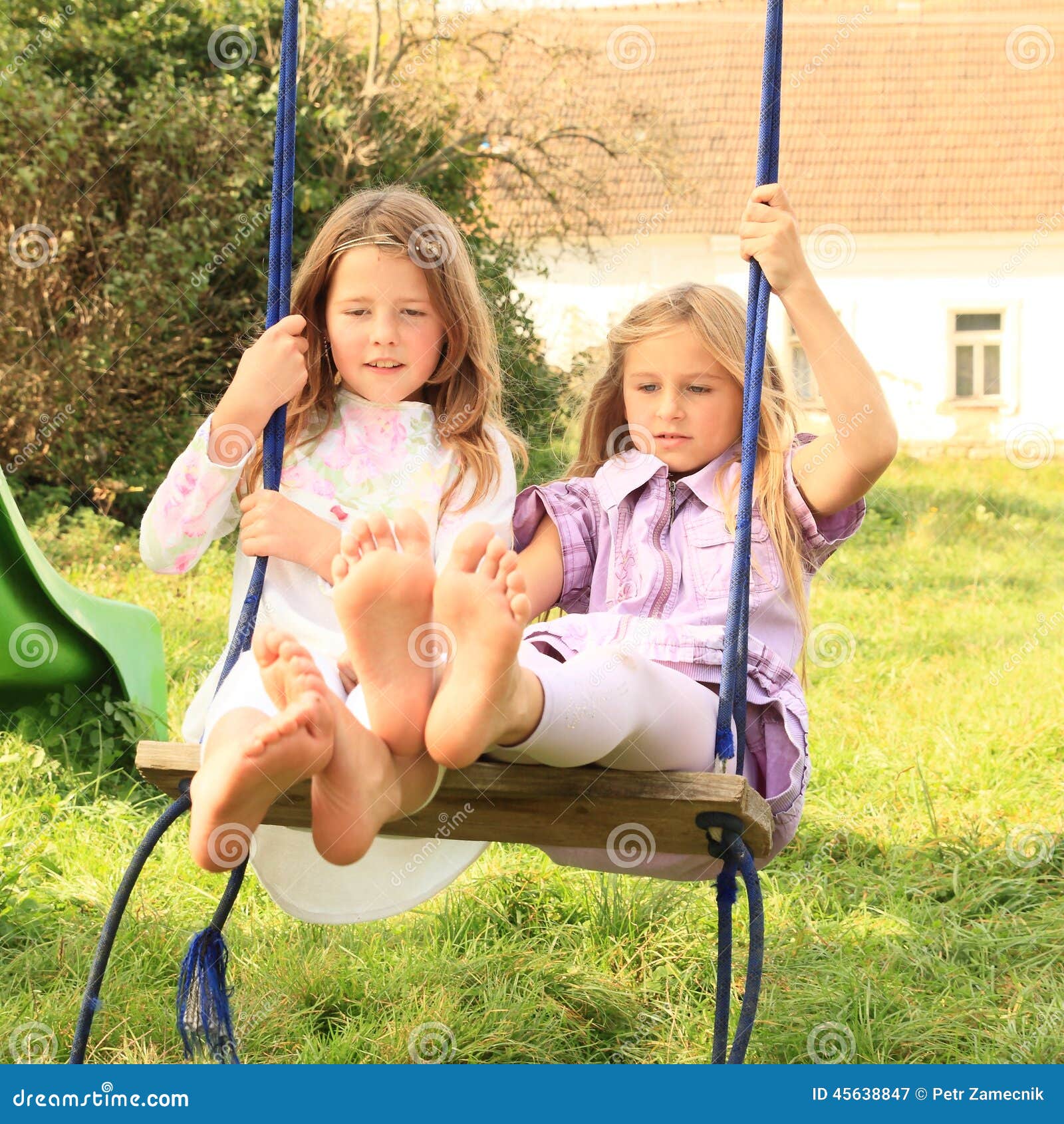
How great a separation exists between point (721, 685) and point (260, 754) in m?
0.59

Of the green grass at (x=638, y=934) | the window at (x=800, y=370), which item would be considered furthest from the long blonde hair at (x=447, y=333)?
the window at (x=800, y=370)

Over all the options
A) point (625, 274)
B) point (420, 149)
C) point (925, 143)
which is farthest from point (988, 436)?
point (420, 149)

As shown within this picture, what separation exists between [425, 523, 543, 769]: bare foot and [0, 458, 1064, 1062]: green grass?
967mm

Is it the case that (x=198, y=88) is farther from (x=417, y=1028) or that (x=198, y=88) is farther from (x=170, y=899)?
(x=417, y=1028)

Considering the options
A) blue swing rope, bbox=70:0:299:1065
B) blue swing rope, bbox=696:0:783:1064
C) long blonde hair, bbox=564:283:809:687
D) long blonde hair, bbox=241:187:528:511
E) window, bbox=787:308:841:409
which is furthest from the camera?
window, bbox=787:308:841:409

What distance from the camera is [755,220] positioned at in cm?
193

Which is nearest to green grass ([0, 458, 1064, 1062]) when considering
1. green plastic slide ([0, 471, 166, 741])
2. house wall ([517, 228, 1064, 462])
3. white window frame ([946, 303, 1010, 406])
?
green plastic slide ([0, 471, 166, 741])

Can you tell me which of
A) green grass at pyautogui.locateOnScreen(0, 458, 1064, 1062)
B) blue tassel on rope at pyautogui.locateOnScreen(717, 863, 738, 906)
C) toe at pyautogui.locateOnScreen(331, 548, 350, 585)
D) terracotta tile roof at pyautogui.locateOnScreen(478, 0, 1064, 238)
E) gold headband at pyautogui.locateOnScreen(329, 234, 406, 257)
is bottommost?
green grass at pyautogui.locateOnScreen(0, 458, 1064, 1062)

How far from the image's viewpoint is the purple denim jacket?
1999 mm

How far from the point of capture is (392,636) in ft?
5.30

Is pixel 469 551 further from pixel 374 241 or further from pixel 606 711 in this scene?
pixel 374 241

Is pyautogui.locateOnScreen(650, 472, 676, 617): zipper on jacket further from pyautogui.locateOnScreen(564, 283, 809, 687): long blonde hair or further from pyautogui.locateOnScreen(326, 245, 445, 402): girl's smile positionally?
pyautogui.locateOnScreen(326, 245, 445, 402): girl's smile

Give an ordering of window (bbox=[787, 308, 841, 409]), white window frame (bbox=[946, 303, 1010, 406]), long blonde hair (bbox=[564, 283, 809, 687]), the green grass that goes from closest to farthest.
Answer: long blonde hair (bbox=[564, 283, 809, 687]) < the green grass < window (bbox=[787, 308, 841, 409]) < white window frame (bbox=[946, 303, 1010, 406])

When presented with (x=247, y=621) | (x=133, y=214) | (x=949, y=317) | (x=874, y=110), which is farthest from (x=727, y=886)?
(x=874, y=110)
